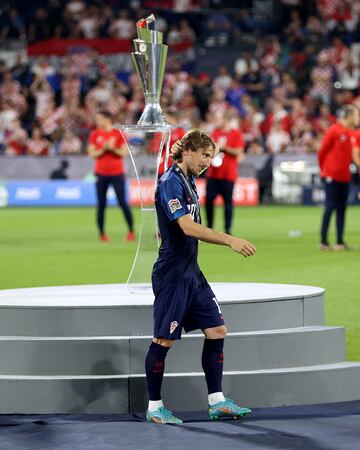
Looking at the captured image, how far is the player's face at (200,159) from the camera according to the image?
7.02m

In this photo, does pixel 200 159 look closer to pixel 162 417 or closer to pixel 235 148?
pixel 162 417

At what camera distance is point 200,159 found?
704 centimetres

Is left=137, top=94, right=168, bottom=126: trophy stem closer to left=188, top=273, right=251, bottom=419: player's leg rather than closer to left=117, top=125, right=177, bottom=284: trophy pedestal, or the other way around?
left=117, top=125, right=177, bottom=284: trophy pedestal

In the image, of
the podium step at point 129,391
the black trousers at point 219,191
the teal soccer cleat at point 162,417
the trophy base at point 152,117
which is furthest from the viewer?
the black trousers at point 219,191

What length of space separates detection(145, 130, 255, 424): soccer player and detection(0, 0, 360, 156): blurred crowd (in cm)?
2397

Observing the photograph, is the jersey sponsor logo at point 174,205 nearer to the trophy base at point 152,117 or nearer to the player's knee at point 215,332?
the player's knee at point 215,332

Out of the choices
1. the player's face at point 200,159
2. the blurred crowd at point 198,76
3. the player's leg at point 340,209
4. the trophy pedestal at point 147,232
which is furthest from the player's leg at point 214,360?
the blurred crowd at point 198,76

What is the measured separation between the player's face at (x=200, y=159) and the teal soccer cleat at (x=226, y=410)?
142 centimetres

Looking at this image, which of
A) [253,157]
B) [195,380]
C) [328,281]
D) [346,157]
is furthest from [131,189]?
[195,380]

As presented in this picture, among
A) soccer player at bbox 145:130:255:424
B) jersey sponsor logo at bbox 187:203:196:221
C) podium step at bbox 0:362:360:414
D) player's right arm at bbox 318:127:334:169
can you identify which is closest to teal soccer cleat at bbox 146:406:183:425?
soccer player at bbox 145:130:255:424

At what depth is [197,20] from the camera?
37.4m

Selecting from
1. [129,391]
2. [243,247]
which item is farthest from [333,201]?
[243,247]

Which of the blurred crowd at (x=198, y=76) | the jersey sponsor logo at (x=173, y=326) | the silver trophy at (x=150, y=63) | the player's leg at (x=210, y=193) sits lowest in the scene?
the jersey sponsor logo at (x=173, y=326)

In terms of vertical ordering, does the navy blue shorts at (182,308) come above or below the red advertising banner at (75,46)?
below
